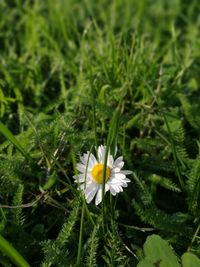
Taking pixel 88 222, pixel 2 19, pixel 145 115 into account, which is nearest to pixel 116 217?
Result: pixel 88 222

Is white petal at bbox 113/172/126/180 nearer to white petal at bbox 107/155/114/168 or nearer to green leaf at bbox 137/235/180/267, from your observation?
white petal at bbox 107/155/114/168

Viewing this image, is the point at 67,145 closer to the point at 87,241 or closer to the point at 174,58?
the point at 87,241

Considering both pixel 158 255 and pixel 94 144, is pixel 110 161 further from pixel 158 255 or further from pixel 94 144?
pixel 158 255

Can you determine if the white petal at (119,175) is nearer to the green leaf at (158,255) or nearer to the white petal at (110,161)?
the white petal at (110,161)

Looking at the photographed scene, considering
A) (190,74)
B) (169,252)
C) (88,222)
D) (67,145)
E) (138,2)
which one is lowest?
(169,252)

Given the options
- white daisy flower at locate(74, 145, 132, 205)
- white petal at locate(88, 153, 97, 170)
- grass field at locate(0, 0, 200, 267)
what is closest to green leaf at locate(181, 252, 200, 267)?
grass field at locate(0, 0, 200, 267)

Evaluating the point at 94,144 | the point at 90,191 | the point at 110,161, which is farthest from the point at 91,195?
the point at 94,144
